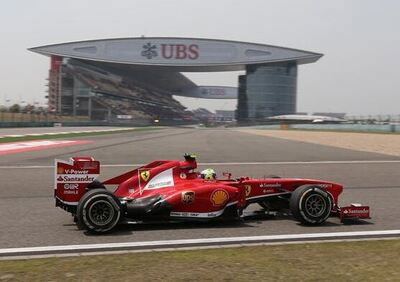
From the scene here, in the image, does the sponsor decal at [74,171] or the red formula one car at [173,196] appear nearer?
the red formula one car at [173,196]

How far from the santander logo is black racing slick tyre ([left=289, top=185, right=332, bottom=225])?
138 m

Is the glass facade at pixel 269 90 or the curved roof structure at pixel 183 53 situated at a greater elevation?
the curved roof structure at pixel 183 53

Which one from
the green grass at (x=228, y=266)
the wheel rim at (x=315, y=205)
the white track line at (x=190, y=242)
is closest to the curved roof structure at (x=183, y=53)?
the wheel rim at (x=315, y=205)

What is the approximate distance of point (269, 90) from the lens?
14525 centimetres

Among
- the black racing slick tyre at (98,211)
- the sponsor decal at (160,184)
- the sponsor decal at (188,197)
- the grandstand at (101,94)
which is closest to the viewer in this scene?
the black racing slick tyre at (98,211)

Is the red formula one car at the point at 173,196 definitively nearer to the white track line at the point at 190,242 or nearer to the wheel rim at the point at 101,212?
the wheel rim at the point at 101,212

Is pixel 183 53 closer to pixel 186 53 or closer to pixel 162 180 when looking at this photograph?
pixel 186 53

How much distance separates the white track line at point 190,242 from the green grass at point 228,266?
1.14 ft

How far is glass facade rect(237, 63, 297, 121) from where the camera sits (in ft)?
477

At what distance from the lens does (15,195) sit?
968cm

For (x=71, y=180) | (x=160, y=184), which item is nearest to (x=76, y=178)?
(x=71, y=180)

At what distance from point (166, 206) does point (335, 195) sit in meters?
2.57

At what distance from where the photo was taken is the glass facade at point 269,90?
5719 inches

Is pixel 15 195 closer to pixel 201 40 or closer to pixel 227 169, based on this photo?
pixel 227 169
